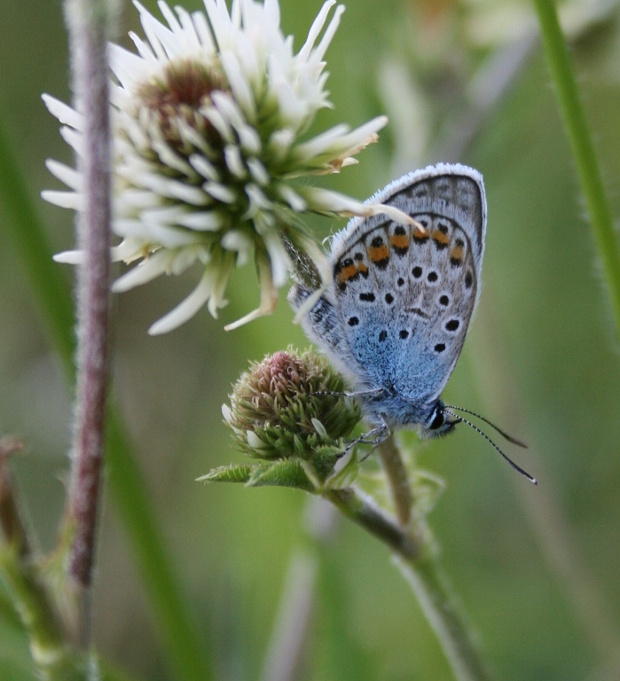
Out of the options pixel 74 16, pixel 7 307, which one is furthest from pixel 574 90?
pixel 7 307

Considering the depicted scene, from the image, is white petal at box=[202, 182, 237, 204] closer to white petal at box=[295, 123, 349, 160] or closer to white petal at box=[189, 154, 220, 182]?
white petal at box=[189, 154, 220, 182]

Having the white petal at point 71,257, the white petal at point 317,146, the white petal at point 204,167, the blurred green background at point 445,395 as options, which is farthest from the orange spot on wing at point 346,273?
the blurred green background at point 445,395

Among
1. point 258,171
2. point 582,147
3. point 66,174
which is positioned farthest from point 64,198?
point 582,147

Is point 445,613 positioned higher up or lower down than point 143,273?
lower down

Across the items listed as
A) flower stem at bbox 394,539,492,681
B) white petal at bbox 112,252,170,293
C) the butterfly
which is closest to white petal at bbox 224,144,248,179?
white petal at bbox 112,252,170,293

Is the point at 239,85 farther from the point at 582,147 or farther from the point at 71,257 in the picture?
the point at 582,147

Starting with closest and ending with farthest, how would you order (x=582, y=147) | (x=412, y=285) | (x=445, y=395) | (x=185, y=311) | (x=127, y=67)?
(x=185, y=311) → (x=127, y=67) → (x=582, y=147) → (x=412, y=285) → (x=445, y=395)

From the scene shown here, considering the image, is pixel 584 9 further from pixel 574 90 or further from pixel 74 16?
pixel 74 16
